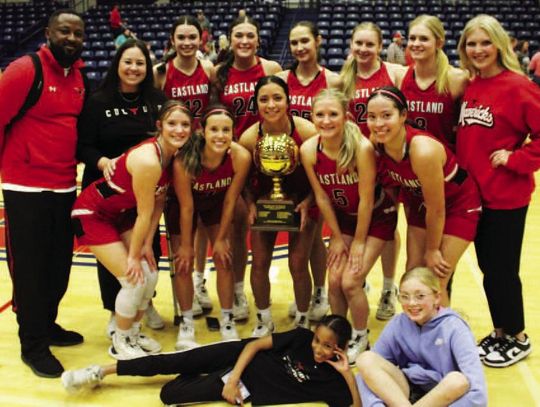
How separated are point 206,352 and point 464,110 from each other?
67.7 inches

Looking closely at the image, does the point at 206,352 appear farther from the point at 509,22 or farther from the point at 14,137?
the point at 509,22

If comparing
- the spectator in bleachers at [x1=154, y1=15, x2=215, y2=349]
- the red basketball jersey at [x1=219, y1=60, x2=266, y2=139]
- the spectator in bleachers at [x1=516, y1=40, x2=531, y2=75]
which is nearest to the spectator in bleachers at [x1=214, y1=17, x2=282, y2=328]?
the red basketball jersey at [x1=219, y1=60, x2=266, y2=139]

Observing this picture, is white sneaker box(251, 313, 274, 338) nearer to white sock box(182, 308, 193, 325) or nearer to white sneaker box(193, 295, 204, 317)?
white sock box(182, 308, 193, 325)

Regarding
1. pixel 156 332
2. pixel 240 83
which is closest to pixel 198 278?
pixel 156 332

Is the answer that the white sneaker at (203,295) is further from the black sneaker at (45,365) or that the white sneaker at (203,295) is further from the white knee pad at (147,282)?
the black sneaker at (45,365)

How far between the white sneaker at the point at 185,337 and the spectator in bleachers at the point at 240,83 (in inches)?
20.5

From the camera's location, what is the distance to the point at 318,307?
3764mm

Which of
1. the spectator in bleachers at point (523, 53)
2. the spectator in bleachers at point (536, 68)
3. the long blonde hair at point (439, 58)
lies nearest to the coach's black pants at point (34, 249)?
the long blonde hair at point (439, 58)

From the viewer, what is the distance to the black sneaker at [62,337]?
3.47m

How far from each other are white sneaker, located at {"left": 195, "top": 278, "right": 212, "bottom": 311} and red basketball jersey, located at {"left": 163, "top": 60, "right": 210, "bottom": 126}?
1.13m

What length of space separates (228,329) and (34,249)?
3.72ft

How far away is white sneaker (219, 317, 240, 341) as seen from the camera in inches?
135

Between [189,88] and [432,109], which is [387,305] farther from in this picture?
[189,88]

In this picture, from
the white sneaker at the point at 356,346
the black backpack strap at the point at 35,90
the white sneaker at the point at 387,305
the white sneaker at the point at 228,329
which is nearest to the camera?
the black backpack strap at the point at 35,90
